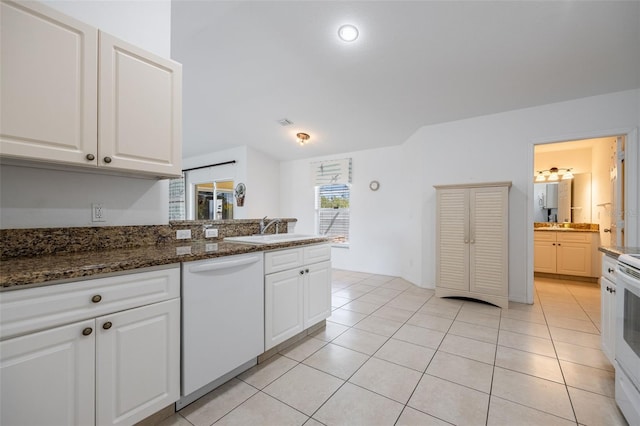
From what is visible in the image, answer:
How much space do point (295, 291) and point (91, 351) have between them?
134 centimetres

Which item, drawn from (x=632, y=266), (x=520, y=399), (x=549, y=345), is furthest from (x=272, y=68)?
(x=549, y=345)

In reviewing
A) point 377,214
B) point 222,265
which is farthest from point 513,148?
point 222,265

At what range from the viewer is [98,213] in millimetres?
1704

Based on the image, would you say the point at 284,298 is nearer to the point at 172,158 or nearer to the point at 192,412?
the point at 192,412

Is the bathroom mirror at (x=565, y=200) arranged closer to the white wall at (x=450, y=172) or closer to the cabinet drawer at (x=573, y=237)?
the cabinet drawer at (x=573, y=237)

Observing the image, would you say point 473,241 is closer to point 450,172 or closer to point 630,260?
point 450,172

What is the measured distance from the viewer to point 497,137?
356 centimetres

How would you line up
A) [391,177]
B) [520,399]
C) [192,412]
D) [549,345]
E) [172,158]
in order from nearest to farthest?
[192,412]
[520,399]
[172,158]
[549,345]
[391,177]

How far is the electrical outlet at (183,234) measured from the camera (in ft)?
6.74

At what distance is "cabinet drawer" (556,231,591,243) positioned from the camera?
434cm

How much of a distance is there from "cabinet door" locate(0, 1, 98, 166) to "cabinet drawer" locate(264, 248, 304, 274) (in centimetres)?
119

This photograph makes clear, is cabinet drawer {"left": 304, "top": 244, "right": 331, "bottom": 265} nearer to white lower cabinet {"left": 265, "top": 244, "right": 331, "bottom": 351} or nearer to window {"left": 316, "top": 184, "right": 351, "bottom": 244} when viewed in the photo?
white lower cabinet {"left": 265, "top": 244, "right": 331, "bottom": 351}

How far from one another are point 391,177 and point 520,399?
3701 millimetres

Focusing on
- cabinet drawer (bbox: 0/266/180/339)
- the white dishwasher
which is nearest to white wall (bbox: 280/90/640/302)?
the white dishwasher
